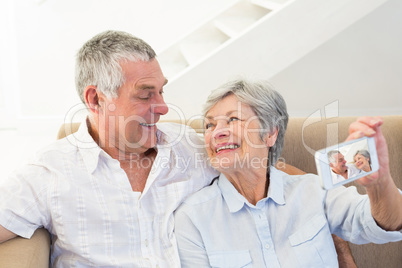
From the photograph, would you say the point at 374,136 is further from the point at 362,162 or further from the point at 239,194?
the point at 239,194

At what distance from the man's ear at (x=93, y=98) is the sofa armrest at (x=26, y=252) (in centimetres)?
47

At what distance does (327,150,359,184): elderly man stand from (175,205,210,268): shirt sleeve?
0.54m

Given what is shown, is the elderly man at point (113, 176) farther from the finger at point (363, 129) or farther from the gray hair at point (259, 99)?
the finger at point (363, 129)

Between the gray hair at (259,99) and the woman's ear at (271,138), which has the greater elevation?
the gray hair at (259,99)

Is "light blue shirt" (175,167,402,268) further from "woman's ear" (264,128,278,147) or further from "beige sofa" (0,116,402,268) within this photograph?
"beige sofa" (0,116,402,268)

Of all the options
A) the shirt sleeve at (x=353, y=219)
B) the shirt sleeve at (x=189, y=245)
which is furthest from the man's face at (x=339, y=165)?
the shirt sleeve at (x=189, y=245)

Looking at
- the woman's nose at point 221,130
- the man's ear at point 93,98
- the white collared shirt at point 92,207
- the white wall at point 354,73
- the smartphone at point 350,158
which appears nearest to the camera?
the smartphone at point 350,158

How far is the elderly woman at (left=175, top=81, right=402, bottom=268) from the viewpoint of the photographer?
140 centimetres

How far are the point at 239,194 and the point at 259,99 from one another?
32 cm

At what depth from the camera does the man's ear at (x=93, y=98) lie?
1.63 metres

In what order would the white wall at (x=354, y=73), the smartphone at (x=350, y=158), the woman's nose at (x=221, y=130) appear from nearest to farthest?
the smartphone at (x=350, y=158), the woman's nose at (x=221, y=130), the white wall at (x=354, y=73)

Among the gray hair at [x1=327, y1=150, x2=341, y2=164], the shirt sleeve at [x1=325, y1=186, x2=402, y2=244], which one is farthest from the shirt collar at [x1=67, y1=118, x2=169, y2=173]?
the gray hair at [x1=327, y1=150, x2=341, y2=164]

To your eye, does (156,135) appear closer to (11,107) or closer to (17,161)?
(17,161)

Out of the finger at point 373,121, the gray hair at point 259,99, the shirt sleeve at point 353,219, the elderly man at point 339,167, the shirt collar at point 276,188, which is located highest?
the gray hair at point 259,99
